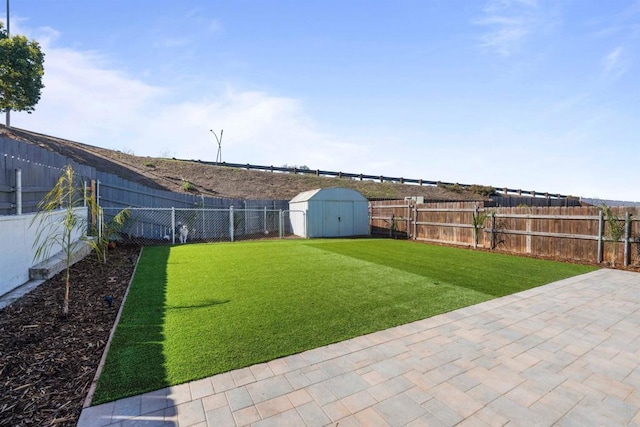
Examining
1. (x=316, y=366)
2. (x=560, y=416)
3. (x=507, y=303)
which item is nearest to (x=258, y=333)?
(x=316, y=366)

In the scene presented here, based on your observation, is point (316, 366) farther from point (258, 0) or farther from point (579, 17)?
point (579, 17)

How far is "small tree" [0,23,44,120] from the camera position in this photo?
16516 mm

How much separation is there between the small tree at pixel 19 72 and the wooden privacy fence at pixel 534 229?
21907mm

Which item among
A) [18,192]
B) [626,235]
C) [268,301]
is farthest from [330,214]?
[18,192]

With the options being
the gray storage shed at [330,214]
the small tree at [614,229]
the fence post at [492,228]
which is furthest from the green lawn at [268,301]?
the gray storage shed at [330,214]

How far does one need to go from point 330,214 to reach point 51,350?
11739 millimetres

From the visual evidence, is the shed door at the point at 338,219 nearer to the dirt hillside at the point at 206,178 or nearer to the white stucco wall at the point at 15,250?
the dirt hillside at the point at 206,178

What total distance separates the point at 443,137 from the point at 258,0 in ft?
28.0

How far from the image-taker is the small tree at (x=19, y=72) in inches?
650

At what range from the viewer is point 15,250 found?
4.15 metres

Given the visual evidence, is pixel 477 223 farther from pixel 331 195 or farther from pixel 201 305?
pixel 201 305

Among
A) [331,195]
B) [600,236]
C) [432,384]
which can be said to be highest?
[331,195]

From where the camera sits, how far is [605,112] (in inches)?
319

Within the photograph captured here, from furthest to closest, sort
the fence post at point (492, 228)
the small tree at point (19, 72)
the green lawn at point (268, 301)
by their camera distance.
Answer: the small tree at point (19, 72) → the fence post at point (492, 228) → the green lawn at point (268, 301)
